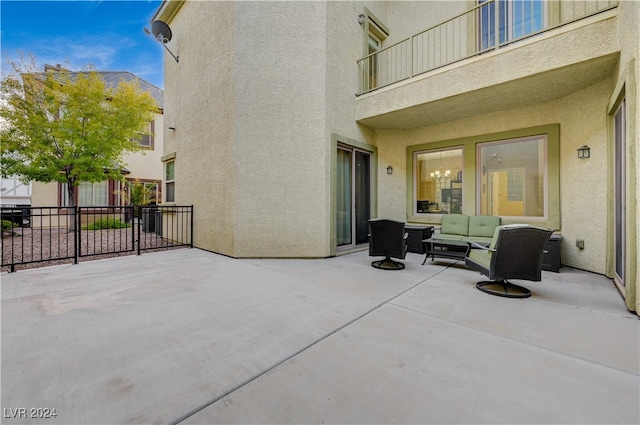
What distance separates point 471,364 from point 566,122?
5.69 m

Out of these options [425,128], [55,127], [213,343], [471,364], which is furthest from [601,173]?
[55,127]

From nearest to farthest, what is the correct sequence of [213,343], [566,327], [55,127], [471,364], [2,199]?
[471,364] < [213,343] < [566,327] < [55,127] < [2,199]

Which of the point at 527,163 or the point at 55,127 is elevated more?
the point at 55,127

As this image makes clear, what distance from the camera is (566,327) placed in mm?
2725

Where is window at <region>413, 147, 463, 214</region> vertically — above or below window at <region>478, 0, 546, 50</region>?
below

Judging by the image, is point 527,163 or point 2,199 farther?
point 2,199

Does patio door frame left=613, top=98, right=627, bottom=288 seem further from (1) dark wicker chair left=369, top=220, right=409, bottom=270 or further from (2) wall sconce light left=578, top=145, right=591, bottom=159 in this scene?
(1) dark wicker chair left=369, top=220, right=409, bottom=270

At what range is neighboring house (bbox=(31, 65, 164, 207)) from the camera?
11.3m

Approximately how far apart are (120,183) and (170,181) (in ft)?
22.0

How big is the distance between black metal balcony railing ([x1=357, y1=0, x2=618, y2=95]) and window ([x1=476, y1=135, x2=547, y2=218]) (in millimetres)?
2156

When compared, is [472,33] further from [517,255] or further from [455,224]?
[517,255]

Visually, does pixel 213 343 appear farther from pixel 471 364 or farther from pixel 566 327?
pixel 566 327

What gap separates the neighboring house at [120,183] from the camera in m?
11.3

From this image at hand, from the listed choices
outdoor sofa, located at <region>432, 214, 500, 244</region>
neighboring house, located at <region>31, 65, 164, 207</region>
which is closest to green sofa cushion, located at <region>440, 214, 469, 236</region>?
outdoor sofa, located at <region>432, 214, 500, 244</region>
